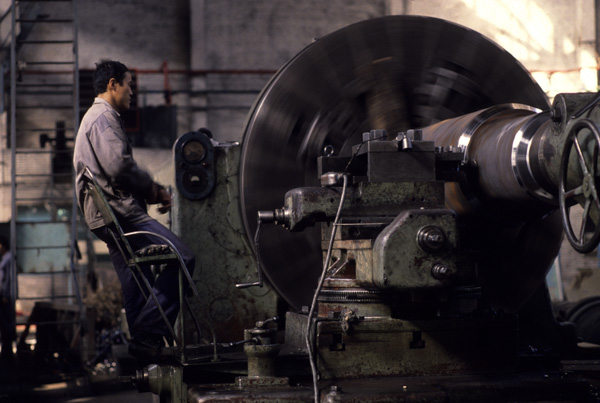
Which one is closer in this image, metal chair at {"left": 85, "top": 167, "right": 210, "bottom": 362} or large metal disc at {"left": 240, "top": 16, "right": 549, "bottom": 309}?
metal chair at {"left": 85, "top": 167, "right": 210, "bottom": 362}

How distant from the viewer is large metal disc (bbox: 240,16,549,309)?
265 centimetres

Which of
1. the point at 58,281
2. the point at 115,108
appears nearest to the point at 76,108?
the point at 58,281

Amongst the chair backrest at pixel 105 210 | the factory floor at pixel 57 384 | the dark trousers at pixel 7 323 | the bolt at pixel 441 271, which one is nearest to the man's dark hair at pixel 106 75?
the chair backrest at pixel 105 210

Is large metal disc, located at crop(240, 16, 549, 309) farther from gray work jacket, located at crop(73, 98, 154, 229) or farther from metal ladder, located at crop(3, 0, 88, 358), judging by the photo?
metal ladder, located at crop(3, 0, 88, 358)

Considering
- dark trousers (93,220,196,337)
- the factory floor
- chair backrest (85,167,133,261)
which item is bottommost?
the factory floor

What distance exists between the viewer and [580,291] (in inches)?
263

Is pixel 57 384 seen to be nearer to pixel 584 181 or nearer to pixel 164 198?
pixel 164 198

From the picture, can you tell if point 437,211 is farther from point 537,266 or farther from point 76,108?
point 76,108

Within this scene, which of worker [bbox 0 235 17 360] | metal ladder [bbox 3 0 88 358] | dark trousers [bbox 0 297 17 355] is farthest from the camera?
metal ladder [bbox 3 0 88 358]

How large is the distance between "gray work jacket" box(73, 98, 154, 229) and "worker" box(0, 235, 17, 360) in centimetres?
443

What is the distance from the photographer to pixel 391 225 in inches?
74.6

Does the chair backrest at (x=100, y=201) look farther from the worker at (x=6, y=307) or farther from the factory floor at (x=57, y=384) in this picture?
the worker at (x=6, y=307)

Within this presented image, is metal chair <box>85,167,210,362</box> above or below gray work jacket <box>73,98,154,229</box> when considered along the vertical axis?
below

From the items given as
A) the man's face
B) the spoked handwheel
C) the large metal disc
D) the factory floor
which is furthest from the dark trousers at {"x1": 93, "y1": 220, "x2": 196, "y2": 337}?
the factory floor
